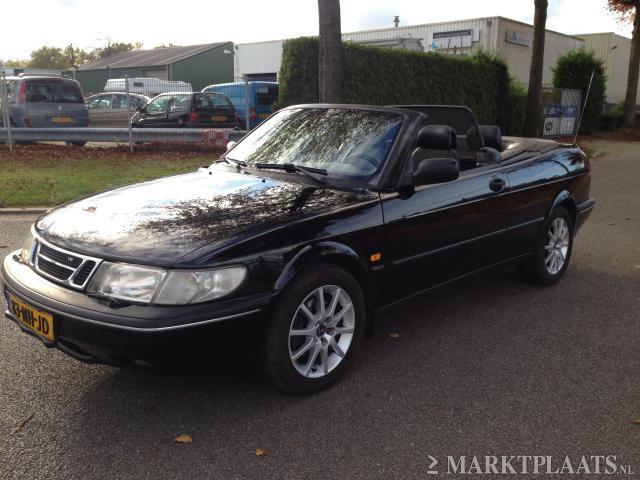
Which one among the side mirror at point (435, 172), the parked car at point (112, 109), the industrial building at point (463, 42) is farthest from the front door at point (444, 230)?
the industrial building at point (463, 42)

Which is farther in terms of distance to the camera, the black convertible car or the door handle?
the door handle

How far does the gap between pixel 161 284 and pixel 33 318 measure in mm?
775

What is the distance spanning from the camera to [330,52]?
1029 centimetres

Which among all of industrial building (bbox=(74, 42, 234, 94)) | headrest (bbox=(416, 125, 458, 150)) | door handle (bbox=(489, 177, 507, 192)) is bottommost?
door handle (bbox=(489, 177, 507, 192))

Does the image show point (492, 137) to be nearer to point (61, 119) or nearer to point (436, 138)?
point (436, 138)

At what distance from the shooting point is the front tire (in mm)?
3107

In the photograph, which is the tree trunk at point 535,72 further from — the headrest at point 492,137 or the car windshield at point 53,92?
the headrest at point 492,137

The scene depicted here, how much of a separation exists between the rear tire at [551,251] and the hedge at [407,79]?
31.7 ft

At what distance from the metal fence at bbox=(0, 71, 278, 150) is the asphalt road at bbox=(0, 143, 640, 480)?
38.1ft

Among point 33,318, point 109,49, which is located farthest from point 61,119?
point 109,49

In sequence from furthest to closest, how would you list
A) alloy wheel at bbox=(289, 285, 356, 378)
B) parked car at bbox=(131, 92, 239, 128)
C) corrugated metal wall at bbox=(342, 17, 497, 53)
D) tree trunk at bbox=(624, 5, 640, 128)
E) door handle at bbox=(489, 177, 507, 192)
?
corrugated metal wall at bbox=(342, 17, 497, 53)
tree trunk at bbox=(624, 5, 640, 128)
parked car at bbox=(131, 92, 239, 128)
door handle at bbox=(489, 177, 507, 192)
alloy wheel at bbox=(289, 285, 356, 378)

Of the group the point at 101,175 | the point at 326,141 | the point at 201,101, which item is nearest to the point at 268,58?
the point at 201,101

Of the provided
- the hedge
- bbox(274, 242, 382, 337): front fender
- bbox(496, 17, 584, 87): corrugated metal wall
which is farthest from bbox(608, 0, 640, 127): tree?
bbox(274, 242, 382, 337): front fender

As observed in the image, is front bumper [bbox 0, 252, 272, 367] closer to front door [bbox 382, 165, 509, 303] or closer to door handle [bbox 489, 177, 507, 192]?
front door [bbox 382, 165, 509, 303]
